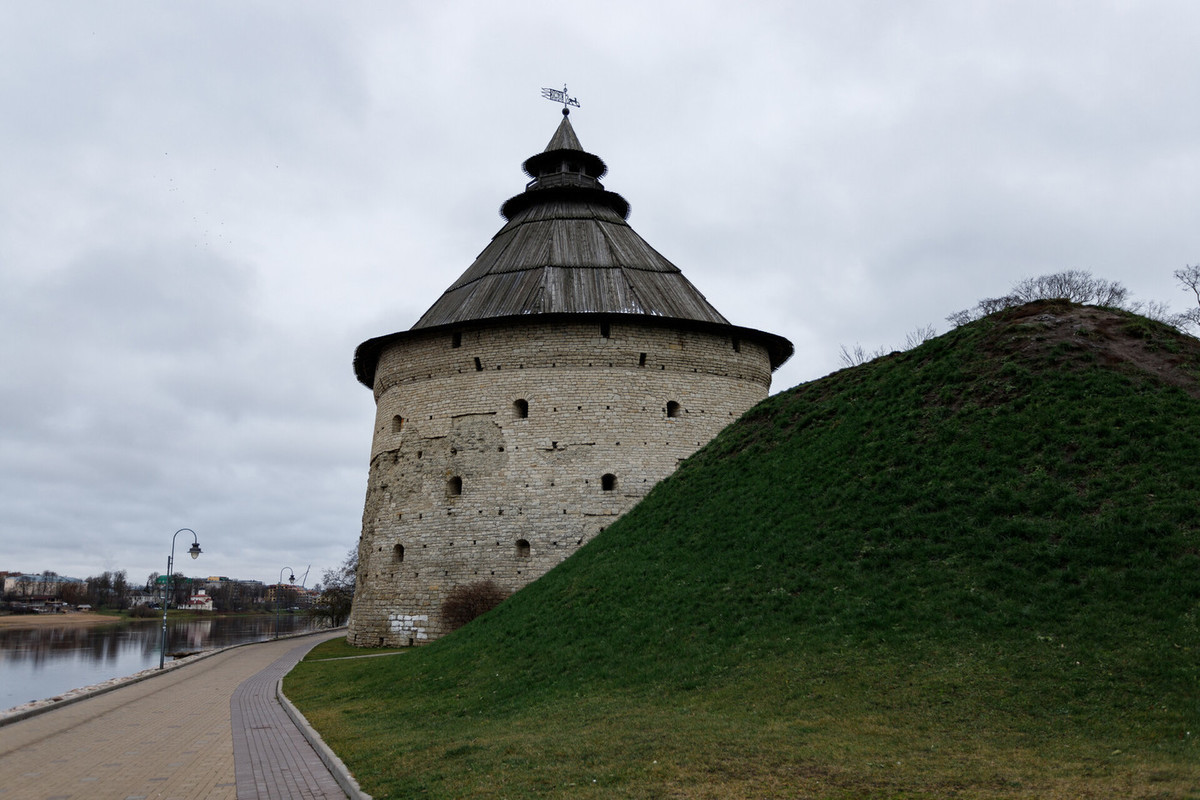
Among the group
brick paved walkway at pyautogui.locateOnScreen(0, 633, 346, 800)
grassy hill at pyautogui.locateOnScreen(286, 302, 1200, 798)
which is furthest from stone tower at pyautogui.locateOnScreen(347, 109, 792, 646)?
brick paved walkway at pyautogui.locateOnScreen(0, 633, 346, 800)

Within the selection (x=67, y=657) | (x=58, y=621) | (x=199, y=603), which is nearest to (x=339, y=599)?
(x=67, y=657)

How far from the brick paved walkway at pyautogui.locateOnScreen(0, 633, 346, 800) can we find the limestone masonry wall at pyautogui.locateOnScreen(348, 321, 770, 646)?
7.57 metres

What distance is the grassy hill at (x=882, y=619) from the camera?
23.1 feet

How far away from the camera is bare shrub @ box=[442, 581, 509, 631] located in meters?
22.2

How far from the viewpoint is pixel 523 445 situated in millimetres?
23578

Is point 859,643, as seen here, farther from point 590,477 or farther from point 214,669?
point 214,669

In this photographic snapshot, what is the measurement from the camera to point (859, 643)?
396 inches

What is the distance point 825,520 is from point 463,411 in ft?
44.3

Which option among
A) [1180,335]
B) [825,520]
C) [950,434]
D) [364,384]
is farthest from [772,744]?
[364,384]

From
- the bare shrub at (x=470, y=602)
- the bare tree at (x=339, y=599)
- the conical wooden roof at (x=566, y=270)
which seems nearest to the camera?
the bare shrub at (x=470, y=602)

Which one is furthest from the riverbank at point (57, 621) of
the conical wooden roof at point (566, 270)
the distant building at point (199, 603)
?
the conical wooden roof at point (566, 270)

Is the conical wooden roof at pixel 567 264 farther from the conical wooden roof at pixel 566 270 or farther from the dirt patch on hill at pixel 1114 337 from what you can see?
the dirt patch on hill at pixel 1114 337

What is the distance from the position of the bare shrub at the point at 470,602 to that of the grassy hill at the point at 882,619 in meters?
4.35

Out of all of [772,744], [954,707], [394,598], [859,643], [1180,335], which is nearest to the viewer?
[772,744]
